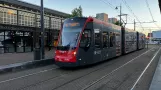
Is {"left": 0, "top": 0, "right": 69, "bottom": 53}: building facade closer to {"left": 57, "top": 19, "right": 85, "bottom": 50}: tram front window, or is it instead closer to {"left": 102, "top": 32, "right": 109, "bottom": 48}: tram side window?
{"left": 102, "top": 32, "right": 109, "bottom": 48}: tram side window

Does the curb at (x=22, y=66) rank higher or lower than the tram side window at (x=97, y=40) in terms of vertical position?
lower

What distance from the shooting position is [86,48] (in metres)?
15.5

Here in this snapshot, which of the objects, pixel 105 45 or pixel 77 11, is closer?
pixel 105 45

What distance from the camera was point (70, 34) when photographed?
15297 mm

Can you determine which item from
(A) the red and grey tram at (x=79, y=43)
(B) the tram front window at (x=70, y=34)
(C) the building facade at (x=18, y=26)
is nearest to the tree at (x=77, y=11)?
(C) the building facade at (x=18, y=26)

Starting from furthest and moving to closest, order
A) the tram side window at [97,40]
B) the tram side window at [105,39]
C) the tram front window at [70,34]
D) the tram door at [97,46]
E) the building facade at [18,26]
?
the building facade at [18,26]
the tram side window at [105,39]
the tram side window at [97,40]
the tram door at [97,46]
the tram front window at [70,34]

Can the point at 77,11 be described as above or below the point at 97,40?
above

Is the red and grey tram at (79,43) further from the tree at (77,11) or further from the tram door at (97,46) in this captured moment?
the tree at (77,11)

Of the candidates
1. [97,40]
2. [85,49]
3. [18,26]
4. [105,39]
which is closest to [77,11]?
[18,26]

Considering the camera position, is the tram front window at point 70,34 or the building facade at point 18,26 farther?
the building facade at point 18,26

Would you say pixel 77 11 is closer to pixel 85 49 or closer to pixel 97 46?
pixel 97 46

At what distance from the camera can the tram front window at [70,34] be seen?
1494 cm

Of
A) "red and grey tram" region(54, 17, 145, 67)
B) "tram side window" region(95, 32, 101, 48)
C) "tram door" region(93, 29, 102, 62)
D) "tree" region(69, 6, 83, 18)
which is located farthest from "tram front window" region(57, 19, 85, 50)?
"tree" region(69, 6, 83, 18)

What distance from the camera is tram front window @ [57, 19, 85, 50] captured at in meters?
14.9
